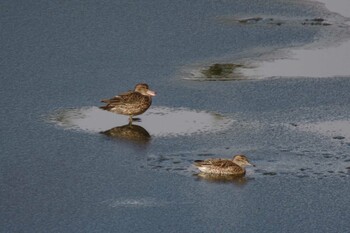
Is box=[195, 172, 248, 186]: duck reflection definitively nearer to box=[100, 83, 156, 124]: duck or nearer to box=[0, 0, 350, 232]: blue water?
box=[0, 0, 350, 232]: blue water

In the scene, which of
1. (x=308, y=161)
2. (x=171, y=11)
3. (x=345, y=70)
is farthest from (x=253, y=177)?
(x=171, y=11)

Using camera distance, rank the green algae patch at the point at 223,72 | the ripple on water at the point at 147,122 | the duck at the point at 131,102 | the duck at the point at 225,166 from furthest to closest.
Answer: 1. the green algae patch at the point at 223,72
2. the duck at the point at 131,102
3. the ripple on water at the point at 147,122
4. the duck at the point at 225,166

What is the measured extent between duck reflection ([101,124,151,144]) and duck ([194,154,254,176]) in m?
1.28

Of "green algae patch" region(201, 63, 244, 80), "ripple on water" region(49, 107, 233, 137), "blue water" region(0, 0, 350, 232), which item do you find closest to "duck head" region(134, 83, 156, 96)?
"ripple on water" region(49, 107, 233, 137)

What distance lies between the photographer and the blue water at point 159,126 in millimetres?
10867

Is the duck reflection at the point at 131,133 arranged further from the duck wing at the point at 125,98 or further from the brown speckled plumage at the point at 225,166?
the brown speckled plumage at the point at 225,166

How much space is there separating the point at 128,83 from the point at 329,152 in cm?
343

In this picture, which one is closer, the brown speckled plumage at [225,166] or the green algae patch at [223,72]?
the brown speckled plumage at [225,166]

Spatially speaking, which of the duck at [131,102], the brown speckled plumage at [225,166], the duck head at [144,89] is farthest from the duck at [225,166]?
the duck head at [144,89]

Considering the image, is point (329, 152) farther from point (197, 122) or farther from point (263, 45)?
point (263, 45)

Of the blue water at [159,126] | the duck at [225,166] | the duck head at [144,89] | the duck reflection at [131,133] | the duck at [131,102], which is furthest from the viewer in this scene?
the duck head at [144,89]

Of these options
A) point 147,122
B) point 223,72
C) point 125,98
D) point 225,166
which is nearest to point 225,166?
point 225,166

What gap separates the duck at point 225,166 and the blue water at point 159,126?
0.43ft

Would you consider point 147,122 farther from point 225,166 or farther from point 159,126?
point 225,166
